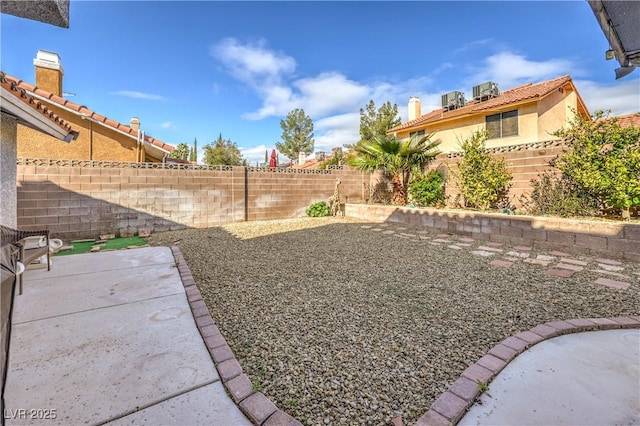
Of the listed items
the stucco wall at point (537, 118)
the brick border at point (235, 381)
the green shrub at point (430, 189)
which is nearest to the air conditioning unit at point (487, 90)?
the stucco wall at point (537, 118)

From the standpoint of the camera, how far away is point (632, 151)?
218 inches

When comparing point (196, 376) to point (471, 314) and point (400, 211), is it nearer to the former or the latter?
point (471, 314)

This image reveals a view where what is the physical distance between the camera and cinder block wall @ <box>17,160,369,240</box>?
7238mm

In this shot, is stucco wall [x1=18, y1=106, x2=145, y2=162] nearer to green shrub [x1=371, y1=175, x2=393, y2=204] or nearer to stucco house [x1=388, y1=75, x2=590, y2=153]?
green shrub [x1=371, y1=175, x2=393, y2=204]

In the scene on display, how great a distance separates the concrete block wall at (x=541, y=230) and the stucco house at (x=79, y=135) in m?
11.2

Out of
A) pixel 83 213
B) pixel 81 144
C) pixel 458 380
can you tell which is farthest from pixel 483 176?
pixel 81 144

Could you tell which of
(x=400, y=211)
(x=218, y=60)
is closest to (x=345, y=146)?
(x=218, y=60)

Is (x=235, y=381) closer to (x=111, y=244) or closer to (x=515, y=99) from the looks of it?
(x=111, y=244)

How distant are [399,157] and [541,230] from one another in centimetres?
529

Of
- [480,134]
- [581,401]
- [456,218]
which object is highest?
[480,134]

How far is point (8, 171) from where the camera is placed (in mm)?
4641

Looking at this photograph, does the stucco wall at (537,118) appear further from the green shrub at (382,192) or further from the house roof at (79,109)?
the house roof at (79,109)

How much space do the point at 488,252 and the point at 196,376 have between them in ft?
19.9

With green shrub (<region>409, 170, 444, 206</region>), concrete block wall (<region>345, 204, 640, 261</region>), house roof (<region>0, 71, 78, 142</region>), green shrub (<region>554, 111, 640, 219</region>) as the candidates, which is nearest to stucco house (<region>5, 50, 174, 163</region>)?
house roof (<region>0, 71, 78, 142</region>)
